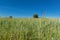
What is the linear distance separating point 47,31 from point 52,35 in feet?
0.75

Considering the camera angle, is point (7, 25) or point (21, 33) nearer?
point (21, 33)

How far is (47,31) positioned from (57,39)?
1.37 feet

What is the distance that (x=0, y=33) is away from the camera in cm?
333

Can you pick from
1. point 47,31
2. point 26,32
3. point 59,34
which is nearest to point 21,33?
point 26,32

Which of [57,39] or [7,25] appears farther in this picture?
[7,25]

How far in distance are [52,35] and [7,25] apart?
119 centimetres

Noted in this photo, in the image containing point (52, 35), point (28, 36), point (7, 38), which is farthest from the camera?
point (52, 35)

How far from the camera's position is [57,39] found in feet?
11.9

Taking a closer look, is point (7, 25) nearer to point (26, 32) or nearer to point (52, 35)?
point (26, 32)

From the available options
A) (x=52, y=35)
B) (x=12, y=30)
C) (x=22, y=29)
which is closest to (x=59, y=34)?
(x=52, y=35)

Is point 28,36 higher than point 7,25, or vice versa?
point 7,25

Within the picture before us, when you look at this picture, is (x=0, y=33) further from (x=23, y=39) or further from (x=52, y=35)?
(x=52, y=35)

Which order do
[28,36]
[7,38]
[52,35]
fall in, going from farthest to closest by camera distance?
[52,35] < [28,36] < [7,38]

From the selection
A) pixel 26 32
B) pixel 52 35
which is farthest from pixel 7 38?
pixel 52 35
